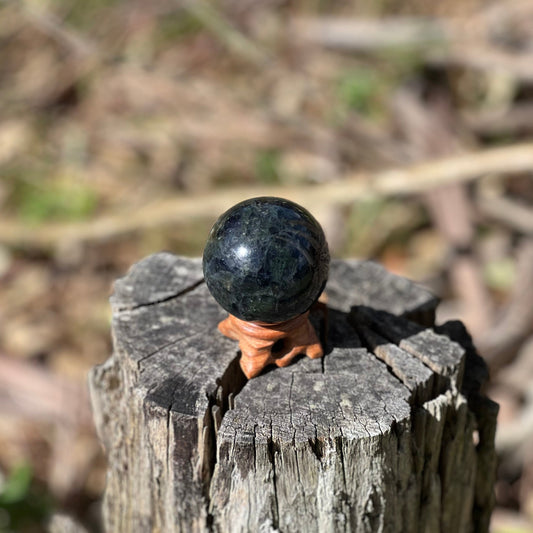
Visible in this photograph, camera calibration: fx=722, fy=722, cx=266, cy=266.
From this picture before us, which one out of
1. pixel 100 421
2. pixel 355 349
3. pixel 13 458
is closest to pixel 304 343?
pixel 355 349

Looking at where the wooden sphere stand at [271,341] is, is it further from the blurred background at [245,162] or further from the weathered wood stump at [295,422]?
the blurred background at [245,162]

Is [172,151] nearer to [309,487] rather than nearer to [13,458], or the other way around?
[13,458]

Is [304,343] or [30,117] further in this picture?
[30,117]

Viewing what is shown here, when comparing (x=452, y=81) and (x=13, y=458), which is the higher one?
(x=452, y=81)

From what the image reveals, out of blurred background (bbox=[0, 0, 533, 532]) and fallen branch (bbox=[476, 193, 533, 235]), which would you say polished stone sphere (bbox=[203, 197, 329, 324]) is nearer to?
blurred background (bbox=[0, 0, 533, 532])

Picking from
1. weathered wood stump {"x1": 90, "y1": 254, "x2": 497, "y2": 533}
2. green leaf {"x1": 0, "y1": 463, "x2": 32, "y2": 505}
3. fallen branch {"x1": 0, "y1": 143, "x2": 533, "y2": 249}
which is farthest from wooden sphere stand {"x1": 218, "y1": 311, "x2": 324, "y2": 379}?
fallen branch {"x1": 0, "y1": 143, "x2": 533, "y2": 249}

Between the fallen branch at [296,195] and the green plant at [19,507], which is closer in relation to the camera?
the green plant at [19,507]

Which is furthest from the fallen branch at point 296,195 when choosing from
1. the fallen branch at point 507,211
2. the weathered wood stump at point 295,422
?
the weathered wood stump at point 295,422

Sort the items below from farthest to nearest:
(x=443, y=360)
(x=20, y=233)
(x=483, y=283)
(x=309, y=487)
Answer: (x=20, y=233) → (x=483, y=283) → (x=443, y=360) → (x=309, y=487)
